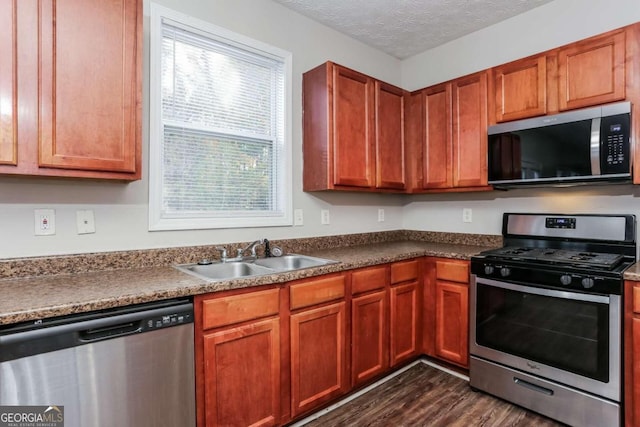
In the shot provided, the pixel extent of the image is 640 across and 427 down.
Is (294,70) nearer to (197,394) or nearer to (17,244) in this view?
(17,244)

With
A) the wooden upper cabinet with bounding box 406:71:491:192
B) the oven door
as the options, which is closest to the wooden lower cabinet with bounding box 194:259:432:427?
the oven door

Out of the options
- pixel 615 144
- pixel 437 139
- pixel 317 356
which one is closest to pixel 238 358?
pixel 317 356

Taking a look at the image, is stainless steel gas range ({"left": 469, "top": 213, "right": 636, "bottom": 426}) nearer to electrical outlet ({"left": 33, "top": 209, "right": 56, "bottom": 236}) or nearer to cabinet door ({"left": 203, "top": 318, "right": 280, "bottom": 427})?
cabinet door ({"left": 203, "top": 318, "right": 280, "bottom": 427})

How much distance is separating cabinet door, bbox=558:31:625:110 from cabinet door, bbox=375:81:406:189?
3.77 ft

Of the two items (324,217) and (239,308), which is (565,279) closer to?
(324,217)

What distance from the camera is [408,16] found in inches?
107

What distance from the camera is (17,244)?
1636mm

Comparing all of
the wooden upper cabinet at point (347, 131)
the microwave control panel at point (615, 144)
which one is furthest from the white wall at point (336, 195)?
the microwave control panel at point (615, 144)

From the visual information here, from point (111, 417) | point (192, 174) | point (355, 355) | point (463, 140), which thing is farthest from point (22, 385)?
point (463, 140)

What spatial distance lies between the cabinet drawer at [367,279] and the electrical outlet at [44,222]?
5.35 ft

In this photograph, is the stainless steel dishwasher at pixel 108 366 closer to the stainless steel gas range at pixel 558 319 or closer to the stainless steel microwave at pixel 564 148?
the stainless steel gas range at pixel 558 319

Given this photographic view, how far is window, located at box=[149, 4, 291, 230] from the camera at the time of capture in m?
2.06

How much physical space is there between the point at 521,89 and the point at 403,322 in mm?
1864

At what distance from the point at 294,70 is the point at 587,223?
2349 millimetres
